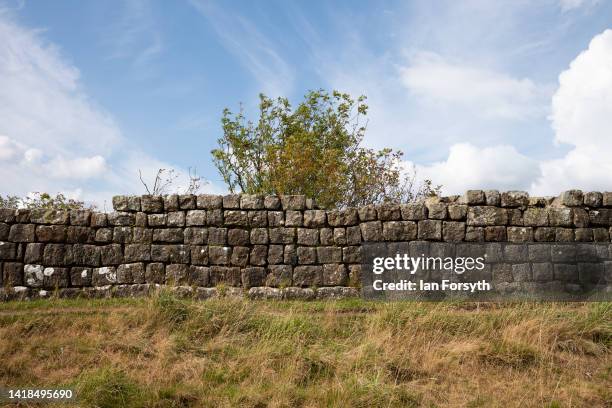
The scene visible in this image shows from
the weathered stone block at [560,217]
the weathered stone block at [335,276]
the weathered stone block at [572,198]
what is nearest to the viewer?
the weathered stone block at [335,276]

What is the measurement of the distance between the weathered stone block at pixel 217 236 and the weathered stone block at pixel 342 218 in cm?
236

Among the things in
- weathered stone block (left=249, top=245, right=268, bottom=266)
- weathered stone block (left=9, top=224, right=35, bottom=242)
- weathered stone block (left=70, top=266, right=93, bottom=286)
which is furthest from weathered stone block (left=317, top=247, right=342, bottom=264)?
weathered stone block (left=9, top=224, right=35, bottom=242)

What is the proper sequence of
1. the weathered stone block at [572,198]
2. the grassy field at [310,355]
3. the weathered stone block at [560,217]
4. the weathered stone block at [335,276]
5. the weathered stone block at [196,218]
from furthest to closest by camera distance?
the weathered stone block at [572,198] → the weathered stone block at [560,217] → the weathered stone block at [196,218] → the weathered stone block at [335,276] → the grassy field at [310,355]

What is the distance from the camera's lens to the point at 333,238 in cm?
1235

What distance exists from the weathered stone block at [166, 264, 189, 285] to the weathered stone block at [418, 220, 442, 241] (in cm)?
525

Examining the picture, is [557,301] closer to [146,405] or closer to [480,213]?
[480,213]

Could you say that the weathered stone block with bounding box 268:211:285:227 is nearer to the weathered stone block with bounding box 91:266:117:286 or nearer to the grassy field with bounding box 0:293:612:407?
the grassy field with bounding box 0:293:612:407

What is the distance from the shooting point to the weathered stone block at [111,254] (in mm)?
12484

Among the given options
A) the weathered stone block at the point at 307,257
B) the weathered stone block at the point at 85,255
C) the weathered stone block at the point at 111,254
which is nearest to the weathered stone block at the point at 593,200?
the weathered stone block at the point at 307,257

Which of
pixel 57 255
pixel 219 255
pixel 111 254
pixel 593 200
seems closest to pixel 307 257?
pixel 219 255

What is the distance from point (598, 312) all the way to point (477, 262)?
2.72m

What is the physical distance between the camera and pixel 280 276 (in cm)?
1219

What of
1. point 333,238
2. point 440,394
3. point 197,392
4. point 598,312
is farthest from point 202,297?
point 598,312

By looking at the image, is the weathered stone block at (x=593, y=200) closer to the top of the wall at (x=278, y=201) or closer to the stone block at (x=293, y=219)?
the top of the wall at (x=278, y=201)
